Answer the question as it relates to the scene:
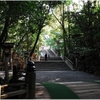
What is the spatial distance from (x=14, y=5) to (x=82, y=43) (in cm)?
1314

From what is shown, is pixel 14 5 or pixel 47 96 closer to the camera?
pixel 47 96

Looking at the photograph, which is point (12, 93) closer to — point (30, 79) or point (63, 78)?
point (30, 79)

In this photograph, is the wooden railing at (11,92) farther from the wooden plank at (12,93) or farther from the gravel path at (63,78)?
the gravel path at (63,78)

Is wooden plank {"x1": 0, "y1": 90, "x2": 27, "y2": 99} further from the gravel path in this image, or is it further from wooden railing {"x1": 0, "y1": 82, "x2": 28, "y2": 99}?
the gravel path

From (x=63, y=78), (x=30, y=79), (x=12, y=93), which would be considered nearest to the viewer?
(x=12, y=93)

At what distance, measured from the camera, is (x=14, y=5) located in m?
6.31

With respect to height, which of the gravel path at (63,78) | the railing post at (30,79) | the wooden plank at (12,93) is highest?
the railing post at (30,79)

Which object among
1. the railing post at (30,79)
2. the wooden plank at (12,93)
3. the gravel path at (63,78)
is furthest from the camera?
the gravel path at (63,78)

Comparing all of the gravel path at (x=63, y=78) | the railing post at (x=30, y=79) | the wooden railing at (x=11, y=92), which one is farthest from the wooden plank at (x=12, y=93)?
the gravel path at (x=63, y=78)

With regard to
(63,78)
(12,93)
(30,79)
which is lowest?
(63,78)

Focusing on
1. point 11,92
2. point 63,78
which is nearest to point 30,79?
point 11,92

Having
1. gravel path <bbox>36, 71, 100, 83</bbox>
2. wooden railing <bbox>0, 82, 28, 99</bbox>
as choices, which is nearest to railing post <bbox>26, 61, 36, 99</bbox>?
wooden railing <bbox>0, 82, 28, 99</bbox>

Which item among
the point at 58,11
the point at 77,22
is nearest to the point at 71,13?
the point at 77,22

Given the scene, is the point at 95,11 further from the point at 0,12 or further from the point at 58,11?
the point at 58,11
